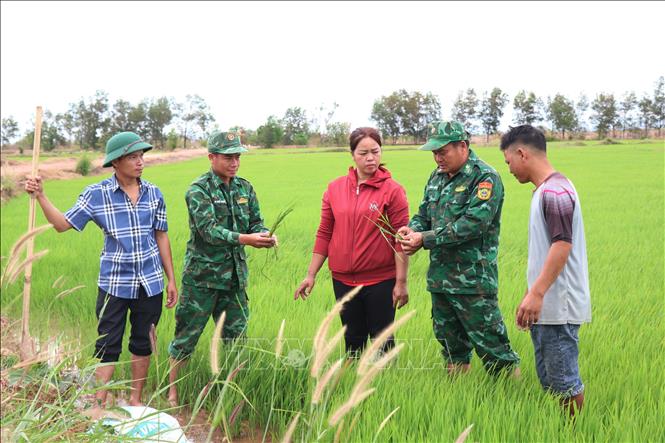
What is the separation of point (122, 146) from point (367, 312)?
1726 mm

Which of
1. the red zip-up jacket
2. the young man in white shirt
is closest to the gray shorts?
the young man in white shirt

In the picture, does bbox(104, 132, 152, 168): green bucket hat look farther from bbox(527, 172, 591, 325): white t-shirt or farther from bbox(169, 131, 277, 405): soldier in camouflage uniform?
bbox(527, 172, 591, 325): white t-shirt

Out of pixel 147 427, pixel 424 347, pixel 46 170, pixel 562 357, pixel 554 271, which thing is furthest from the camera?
pixel 46 170

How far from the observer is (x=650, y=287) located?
528 cm

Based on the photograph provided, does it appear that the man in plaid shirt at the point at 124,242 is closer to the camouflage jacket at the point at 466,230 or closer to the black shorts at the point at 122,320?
the black shorts at the point at 122,320

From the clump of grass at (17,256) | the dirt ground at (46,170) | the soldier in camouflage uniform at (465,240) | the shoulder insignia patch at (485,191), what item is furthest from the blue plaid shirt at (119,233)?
the dirt ground at (46,170)

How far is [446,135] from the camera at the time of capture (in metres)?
2.89

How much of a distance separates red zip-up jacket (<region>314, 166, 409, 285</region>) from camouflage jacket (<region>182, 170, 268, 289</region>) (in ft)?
1.93

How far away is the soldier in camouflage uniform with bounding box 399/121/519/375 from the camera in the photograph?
9.45 feet

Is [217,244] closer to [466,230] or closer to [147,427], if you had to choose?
[147,427]

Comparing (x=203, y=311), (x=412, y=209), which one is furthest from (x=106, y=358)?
(x=412, y=209)

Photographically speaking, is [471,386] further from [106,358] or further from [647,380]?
[106,358]

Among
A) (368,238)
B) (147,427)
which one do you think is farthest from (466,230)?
(147,427)

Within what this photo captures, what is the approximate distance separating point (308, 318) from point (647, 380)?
7.38 feet
